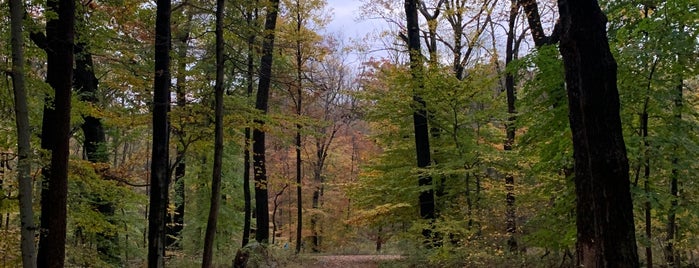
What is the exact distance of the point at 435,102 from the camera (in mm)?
12977

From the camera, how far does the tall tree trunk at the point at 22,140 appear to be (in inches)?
235

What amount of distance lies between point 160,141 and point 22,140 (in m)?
2.65

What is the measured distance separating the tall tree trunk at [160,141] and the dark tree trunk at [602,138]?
6742 mm

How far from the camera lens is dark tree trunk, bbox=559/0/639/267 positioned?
15.0 ft

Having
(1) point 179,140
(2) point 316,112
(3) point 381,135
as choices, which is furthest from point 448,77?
(2) point 316,112

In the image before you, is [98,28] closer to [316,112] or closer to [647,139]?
[647,139]

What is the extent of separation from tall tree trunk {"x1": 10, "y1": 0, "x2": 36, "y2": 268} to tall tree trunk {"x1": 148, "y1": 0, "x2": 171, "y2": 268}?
2.36m

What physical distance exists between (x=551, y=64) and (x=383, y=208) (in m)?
6.83

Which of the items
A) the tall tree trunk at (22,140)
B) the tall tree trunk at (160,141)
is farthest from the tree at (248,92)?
the tall tree trunk at (22,140)

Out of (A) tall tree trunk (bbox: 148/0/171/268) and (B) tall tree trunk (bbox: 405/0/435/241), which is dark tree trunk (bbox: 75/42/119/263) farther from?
(B) tall tree trunk (bbox: 405/0/435/241)

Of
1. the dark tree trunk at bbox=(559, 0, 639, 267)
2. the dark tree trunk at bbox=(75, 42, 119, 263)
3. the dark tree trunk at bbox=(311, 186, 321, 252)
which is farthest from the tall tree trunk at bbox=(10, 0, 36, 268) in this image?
the dark tree trunk at bbox=(311, 186, 321, 252)

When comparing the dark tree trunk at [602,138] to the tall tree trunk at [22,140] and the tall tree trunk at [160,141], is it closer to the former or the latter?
the tall tree trunk at [22,140]

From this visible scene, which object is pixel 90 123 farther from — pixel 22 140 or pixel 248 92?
pixel 248 92

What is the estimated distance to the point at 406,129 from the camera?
15.0 meters
